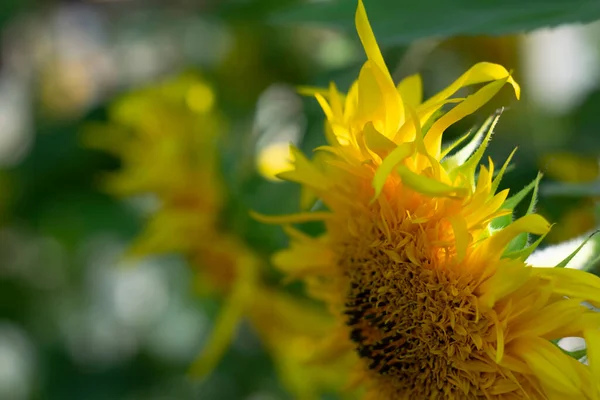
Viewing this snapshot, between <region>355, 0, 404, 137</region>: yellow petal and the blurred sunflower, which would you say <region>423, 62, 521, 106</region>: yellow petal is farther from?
the blurred sunflower

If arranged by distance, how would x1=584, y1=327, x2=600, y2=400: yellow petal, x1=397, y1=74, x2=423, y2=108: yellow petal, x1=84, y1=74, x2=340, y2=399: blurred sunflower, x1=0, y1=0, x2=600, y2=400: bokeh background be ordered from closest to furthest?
x1=584, y1=327, x2=600, y2=400: yellow petal < x1=397, y1=74, x2=423, y2=108: yellow petal < x1=0, y1=0, x2=600, y2=400: bokeh background < x1=84, y1=74, x2=340, y2=399: blurred sunflower

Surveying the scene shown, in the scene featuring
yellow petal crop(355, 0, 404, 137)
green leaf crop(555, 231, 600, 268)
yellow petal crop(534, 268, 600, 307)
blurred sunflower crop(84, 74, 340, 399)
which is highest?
yellow petal crop(355, 0, 404, 137)

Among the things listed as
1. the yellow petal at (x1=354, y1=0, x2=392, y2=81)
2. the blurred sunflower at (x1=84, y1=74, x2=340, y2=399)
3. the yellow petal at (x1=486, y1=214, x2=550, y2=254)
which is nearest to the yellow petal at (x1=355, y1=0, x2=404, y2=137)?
the yellow petal at (x1=354, y1=0, x2=392, y2=81)

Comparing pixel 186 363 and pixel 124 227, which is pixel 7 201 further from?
pixel 186 363

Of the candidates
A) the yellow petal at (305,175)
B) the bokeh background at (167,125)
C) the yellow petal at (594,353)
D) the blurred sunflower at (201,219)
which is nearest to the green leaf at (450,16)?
the bokeh background at (167,125)

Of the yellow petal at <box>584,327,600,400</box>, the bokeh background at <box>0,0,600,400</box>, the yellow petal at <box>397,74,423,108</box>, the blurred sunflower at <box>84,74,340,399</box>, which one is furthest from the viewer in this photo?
the blurred sunflower at <box>84,74,340,399</box>

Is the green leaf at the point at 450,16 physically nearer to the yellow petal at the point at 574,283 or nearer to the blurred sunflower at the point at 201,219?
the yellow petal at the point at 574,283
